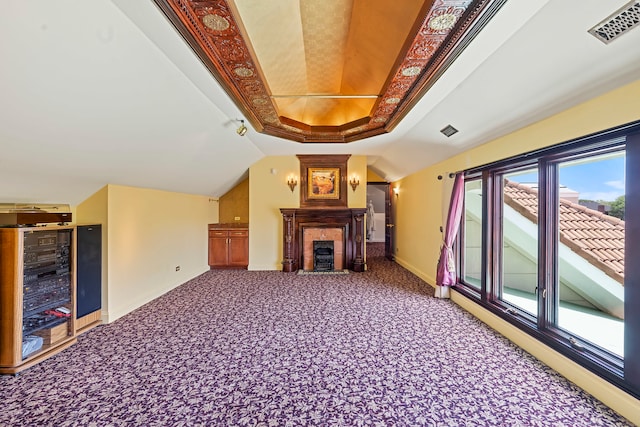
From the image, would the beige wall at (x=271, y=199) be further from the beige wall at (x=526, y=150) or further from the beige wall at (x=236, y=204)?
the beige wall at (x=526, y=150)

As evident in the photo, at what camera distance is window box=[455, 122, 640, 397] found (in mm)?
1780

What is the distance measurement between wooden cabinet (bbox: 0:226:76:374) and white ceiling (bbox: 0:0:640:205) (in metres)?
0.62

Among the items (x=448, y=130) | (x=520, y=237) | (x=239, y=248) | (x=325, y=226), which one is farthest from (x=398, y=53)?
(x=239, y=248)

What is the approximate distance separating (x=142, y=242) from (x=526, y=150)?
5.30 meters

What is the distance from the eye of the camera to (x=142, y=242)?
3.92m

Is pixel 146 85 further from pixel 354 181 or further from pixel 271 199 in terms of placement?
pixel 354 181

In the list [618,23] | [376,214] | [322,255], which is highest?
[618,23]

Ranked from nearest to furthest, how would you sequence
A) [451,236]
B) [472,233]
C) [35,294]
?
[35,294], [451,236], [472,233]

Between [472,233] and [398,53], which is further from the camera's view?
[472,233]

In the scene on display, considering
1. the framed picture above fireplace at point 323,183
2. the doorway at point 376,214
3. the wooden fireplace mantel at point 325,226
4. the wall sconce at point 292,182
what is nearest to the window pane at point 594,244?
the wooden fireplace mantel at point 325,226

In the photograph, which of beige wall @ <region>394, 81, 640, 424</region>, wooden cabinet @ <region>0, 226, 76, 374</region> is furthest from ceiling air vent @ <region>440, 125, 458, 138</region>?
wooden cabinet @ <region>0, 226, 76, 374</region>

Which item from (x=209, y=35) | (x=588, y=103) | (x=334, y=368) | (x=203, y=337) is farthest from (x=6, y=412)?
(x=588, y=103)

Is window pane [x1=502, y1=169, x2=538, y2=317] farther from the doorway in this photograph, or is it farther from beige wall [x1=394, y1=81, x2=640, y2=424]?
the doorway

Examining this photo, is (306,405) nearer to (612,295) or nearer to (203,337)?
(203,337)
